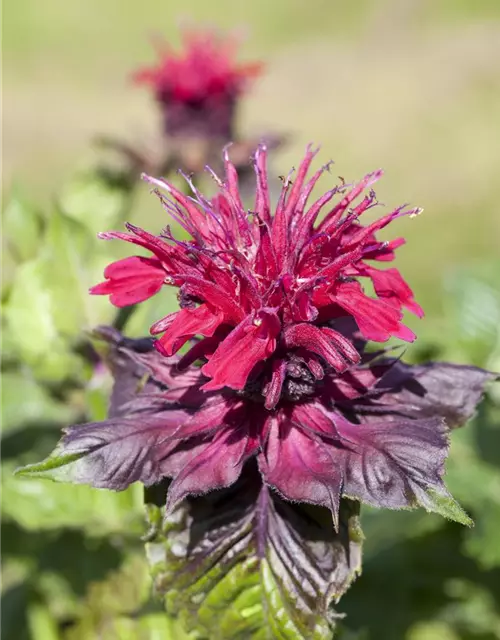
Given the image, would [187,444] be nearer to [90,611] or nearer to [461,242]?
[90,611]

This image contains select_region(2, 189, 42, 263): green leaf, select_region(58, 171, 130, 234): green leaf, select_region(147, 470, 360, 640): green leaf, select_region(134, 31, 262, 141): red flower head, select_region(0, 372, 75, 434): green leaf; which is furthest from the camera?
select_region(134, 31, 262, 141): red flower head

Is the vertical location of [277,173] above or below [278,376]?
above

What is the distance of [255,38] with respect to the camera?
8969 mm

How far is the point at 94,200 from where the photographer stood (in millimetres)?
2268

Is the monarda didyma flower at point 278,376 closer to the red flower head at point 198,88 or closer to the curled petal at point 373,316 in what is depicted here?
the curled petal at point 373,316

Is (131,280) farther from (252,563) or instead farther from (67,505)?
(67,505)

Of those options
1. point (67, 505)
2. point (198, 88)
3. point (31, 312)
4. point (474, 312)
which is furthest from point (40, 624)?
point (198, 88)

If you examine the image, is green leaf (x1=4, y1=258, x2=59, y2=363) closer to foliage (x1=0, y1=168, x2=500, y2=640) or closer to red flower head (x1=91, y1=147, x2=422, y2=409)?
foliage (x1=0, y1=168, x2=500, y2=640)

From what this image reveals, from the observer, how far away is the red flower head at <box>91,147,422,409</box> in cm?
92

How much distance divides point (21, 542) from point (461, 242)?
4.01 metres

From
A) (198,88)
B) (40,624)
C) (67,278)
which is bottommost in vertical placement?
(40,624)

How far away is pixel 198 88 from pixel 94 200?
0.57 metres

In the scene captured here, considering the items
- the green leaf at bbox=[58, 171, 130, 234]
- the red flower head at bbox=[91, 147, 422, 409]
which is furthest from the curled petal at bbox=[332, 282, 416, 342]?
the green leaf at bbox=[58, 171, 130, 234]

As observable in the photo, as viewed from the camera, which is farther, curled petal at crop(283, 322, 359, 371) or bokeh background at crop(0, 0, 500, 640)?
bokeh background at crop(0, 0, 500, 640)
